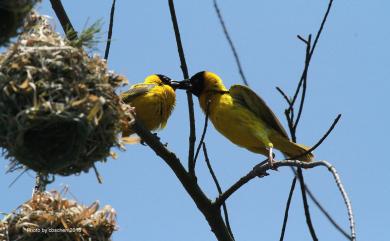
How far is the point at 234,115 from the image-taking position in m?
4.94

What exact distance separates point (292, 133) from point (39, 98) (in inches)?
47.9

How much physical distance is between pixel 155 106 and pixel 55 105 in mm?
2885

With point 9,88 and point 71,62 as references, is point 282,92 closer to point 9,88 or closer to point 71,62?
point 71,62

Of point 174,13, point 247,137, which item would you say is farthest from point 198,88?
point 174,13

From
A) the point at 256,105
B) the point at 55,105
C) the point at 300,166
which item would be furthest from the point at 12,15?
the point at 256,105

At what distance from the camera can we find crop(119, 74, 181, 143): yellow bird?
16.2ft

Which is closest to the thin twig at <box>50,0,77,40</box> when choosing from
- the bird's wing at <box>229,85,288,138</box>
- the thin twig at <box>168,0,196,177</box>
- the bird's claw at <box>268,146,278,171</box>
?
the thin twig at <box>168,0,196,177</box>

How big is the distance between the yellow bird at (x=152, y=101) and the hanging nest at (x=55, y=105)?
2.42 m

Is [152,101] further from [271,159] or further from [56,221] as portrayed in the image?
[56,221]

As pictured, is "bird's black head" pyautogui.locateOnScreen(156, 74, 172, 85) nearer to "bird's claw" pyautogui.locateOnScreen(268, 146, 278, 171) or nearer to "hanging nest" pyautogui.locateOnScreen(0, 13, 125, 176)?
"bird's claw" pyautogui.locateOnScreen(268, 146, 278, 171)

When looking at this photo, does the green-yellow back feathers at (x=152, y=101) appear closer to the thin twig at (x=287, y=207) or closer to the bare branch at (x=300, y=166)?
the bare branch at (x=300, y=166)

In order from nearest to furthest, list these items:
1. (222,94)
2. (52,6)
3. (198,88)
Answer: (52,6) → (222,94) → (198,88)

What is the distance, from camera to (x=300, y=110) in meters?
2.97

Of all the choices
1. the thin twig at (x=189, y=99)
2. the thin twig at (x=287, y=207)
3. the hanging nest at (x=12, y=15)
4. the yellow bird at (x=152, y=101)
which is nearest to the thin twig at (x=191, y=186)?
the thin twig at (x=189, y=99)
